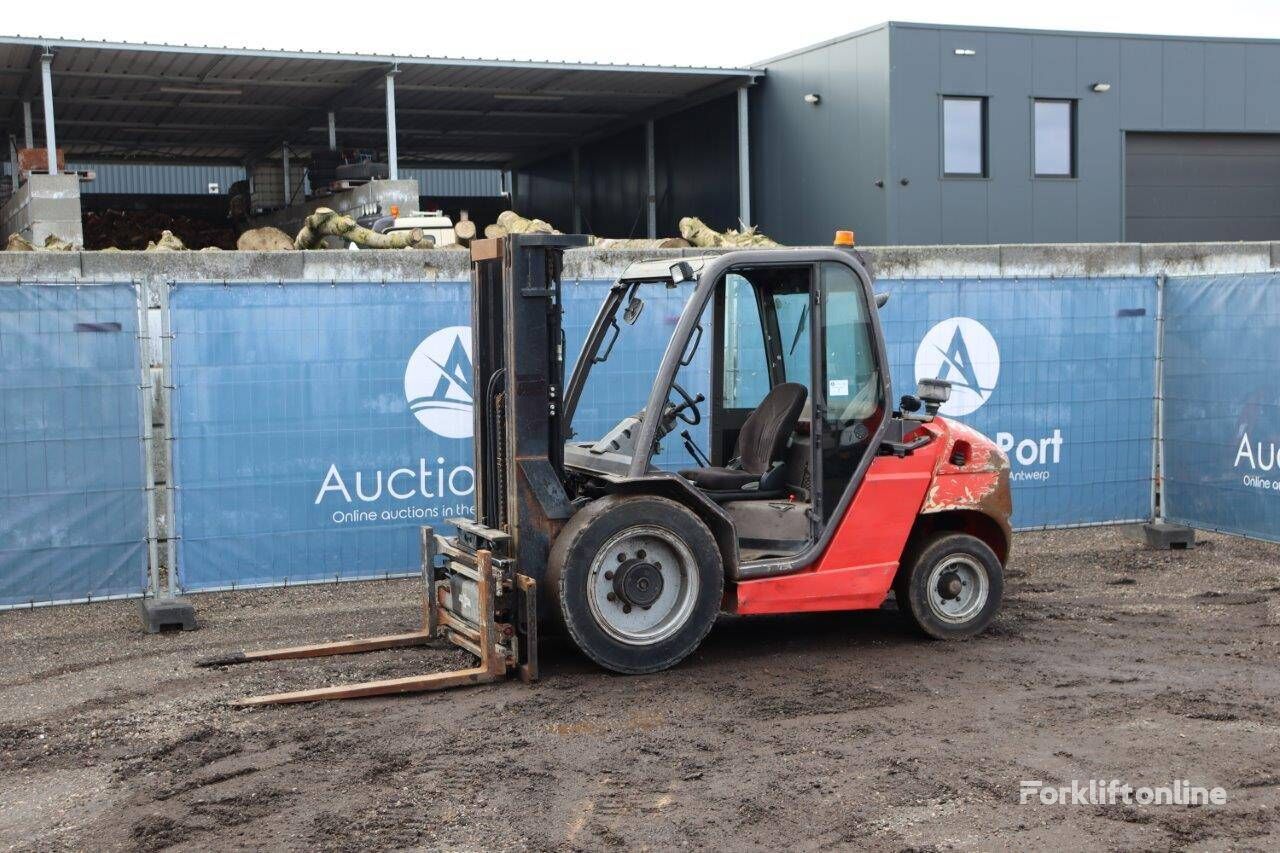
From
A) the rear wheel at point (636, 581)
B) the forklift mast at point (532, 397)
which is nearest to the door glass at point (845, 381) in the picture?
the rear wheel at point (636, 581)

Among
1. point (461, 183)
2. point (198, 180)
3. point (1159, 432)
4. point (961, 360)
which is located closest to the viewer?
point (961, 360)

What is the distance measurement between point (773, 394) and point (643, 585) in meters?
1.59

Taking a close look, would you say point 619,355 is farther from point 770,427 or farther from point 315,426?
point 770,427

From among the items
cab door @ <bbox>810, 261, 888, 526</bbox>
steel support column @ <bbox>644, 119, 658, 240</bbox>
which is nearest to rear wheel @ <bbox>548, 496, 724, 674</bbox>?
cab door @ <bbox>810, 261, 888, 526</bbox>

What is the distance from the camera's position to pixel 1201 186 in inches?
1017

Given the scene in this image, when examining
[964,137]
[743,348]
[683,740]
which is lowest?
[683,740]

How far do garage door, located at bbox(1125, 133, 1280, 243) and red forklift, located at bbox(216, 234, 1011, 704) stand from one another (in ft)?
61.8

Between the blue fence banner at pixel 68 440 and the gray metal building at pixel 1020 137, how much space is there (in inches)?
631

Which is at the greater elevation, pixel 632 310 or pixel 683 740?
pixel 632 310

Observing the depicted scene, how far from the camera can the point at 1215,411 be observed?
11.4 meters

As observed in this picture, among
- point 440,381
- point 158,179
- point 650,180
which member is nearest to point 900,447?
point 440,381

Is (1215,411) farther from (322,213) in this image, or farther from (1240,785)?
(322,213)

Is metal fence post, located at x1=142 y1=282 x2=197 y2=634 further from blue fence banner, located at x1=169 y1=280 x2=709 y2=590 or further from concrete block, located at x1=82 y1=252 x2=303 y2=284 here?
concrete block, located at x1=82 y1=252 x2=303 y2=284

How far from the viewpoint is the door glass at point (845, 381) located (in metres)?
7.78
